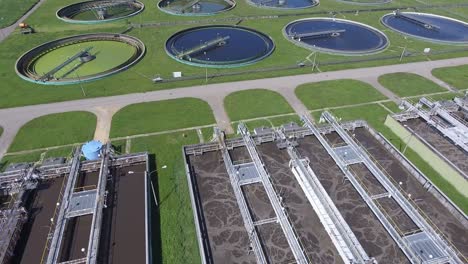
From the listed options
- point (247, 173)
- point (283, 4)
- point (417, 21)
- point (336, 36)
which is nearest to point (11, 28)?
point (283, 4)

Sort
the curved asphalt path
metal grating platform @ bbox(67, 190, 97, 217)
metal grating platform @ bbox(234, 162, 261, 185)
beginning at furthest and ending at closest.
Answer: the curved asphalt path, metal grating platform @ bbox(234, 162, 261, 185), metal grating platform @ bbox(67, 190, 97, 217)

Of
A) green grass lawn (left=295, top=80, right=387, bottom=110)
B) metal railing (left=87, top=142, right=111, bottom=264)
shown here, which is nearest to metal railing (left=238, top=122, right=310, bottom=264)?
metal railing (left=87, top=142, right=111, bottom=264)

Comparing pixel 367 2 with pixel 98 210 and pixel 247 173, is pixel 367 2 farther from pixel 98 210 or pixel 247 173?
pixel 98 210

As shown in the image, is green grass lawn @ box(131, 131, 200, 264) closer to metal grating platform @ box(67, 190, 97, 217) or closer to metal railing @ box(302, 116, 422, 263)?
metal grating platform @ box(67, 190, 97, 217)

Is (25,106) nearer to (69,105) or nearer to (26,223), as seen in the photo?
(69,105)

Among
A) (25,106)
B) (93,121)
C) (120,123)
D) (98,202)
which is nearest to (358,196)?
(98,202)

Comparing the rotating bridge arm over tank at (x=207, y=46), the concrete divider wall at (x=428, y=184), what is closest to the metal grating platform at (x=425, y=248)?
the concrete divider wall at (x=428, y=184)

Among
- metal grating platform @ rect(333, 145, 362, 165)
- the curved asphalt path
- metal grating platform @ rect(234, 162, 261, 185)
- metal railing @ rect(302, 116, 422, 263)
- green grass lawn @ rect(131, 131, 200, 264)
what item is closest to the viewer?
metal railing @ rect(302, 116, 422, 263)

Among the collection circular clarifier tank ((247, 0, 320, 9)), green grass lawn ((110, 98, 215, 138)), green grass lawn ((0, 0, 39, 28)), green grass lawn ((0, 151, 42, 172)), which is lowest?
green grass lawn ((0, 151, 42, 172))
